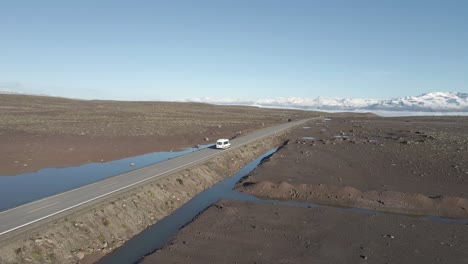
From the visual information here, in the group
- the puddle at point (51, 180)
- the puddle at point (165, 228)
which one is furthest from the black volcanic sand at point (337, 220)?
the puddle at point (51, 180)

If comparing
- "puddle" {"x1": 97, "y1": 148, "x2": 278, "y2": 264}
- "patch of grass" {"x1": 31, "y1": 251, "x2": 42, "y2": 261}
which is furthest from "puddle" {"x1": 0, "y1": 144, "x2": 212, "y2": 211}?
"puddle" {"x1": 97, "y1": 148, "x2": 278, "y2": 264}

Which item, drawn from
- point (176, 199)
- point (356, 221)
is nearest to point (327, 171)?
point (356, 221)

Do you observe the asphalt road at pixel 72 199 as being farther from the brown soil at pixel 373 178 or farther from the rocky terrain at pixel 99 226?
the brown soil at pixel 373 178

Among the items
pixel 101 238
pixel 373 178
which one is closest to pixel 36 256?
pixel 101 238

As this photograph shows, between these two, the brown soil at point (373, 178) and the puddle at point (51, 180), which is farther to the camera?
the brown soil at point (373, 178)

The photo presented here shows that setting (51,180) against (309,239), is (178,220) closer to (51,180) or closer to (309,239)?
(309,239)

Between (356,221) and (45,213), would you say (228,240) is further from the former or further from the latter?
(45,213)

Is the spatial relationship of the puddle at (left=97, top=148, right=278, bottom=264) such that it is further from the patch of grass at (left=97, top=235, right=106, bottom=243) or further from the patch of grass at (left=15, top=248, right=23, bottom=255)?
the patch of grass at (left=15, top=248, right=23, bottom=255)
